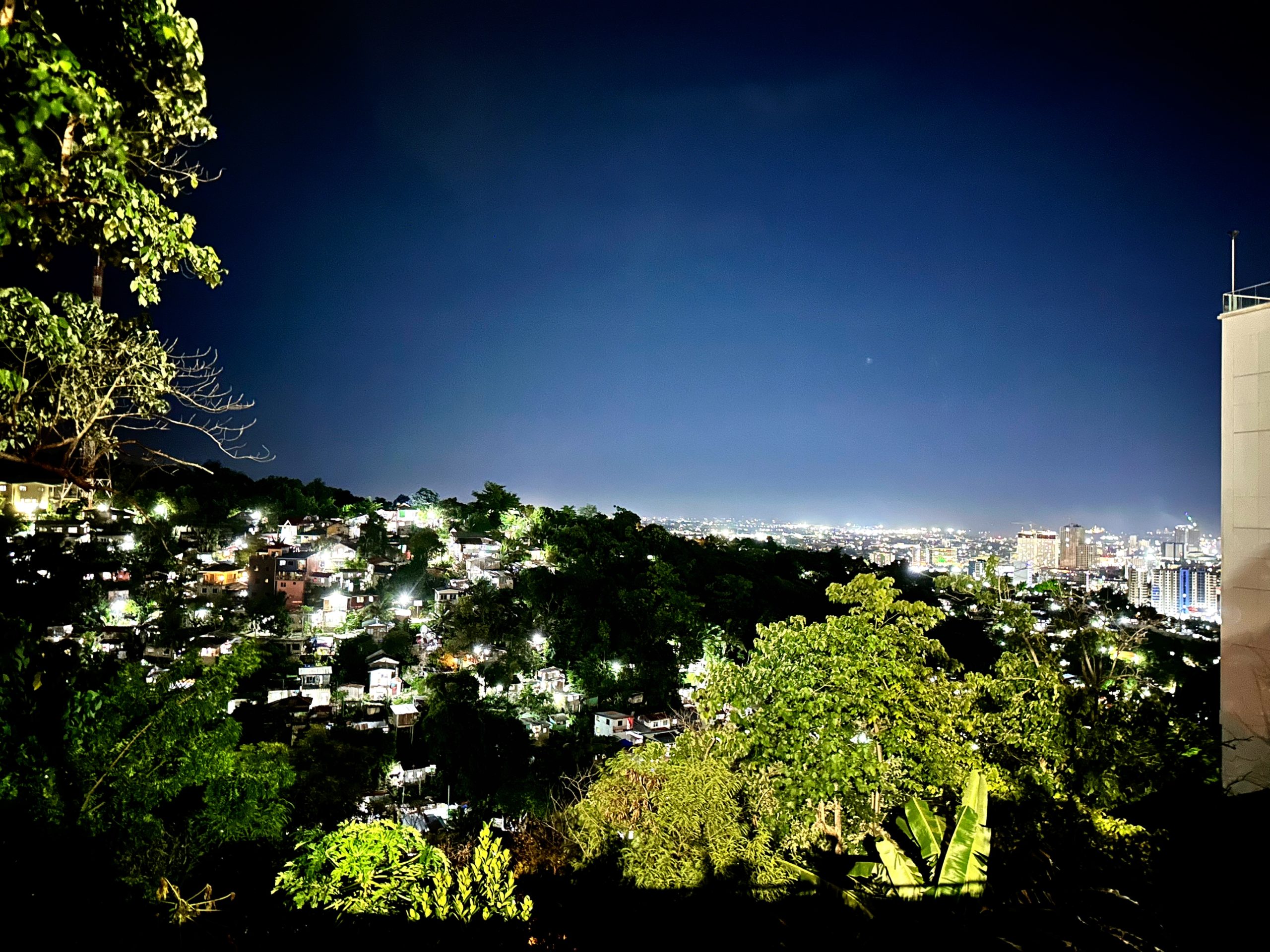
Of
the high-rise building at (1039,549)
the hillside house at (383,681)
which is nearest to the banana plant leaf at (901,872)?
the hillside house at (383,681)

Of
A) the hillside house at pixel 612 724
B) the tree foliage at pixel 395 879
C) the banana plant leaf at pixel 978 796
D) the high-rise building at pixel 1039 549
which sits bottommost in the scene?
the hillside house at pixel 612 724

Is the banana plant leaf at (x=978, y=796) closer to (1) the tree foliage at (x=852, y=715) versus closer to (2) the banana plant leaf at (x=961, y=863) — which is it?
(2) the banana plant leaf at (x=961, y=863)

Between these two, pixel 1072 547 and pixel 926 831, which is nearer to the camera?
pixel 926 831

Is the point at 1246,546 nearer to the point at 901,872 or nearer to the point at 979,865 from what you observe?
the point at 979,865

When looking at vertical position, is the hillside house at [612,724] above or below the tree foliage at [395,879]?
below

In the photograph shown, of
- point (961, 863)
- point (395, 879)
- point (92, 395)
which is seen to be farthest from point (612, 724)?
point (92, 395)

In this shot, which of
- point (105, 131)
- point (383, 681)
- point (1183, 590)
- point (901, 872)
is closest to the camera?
point (105, 131)
